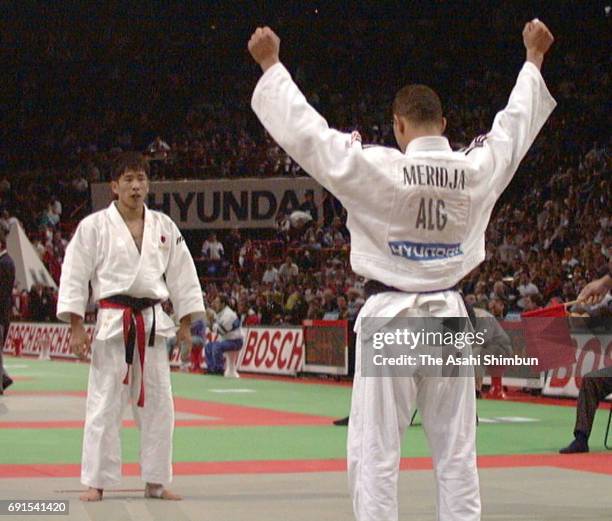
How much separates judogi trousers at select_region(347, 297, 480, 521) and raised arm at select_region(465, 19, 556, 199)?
59 cm

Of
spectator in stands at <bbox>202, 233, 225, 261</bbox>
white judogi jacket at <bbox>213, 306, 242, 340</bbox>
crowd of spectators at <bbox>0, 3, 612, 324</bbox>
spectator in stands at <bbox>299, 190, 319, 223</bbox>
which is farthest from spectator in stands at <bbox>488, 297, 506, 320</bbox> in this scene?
spectator in stands at <bbox>202, 233, 225, 261</bbox>

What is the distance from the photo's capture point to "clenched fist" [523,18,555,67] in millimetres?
4785

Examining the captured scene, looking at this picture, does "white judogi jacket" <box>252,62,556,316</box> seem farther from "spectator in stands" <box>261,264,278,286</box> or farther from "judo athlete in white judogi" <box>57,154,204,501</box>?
"spectator in stands" <box>261,264,278,286</box>

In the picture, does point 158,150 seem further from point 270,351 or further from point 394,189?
point 394,189

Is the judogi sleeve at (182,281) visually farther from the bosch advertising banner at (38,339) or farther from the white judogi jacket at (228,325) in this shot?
the bosch advertising banner at (38,339)

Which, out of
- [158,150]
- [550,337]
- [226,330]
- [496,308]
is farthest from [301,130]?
[158,150]

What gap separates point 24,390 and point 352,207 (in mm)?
13694

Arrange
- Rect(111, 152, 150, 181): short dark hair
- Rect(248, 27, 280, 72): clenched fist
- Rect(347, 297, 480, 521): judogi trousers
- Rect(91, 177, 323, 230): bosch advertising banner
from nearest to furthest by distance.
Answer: Rect(347, 297, 480, 521): judogi trousers
Rect(248, 27, 280, 72): clenched fist
Rect(111, 152, 150, 181): short dark hair
Rect(91, 177, 323, 230): bosch advertising banner

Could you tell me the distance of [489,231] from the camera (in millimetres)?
23375

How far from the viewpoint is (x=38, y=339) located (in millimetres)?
28531

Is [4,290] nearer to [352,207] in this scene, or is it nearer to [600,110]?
[352,207]

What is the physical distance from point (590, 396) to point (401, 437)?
237 inches

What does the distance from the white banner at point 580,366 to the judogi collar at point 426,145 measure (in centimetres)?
943

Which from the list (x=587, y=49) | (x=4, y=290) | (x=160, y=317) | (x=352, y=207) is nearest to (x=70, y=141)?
(x=587, y=49)
